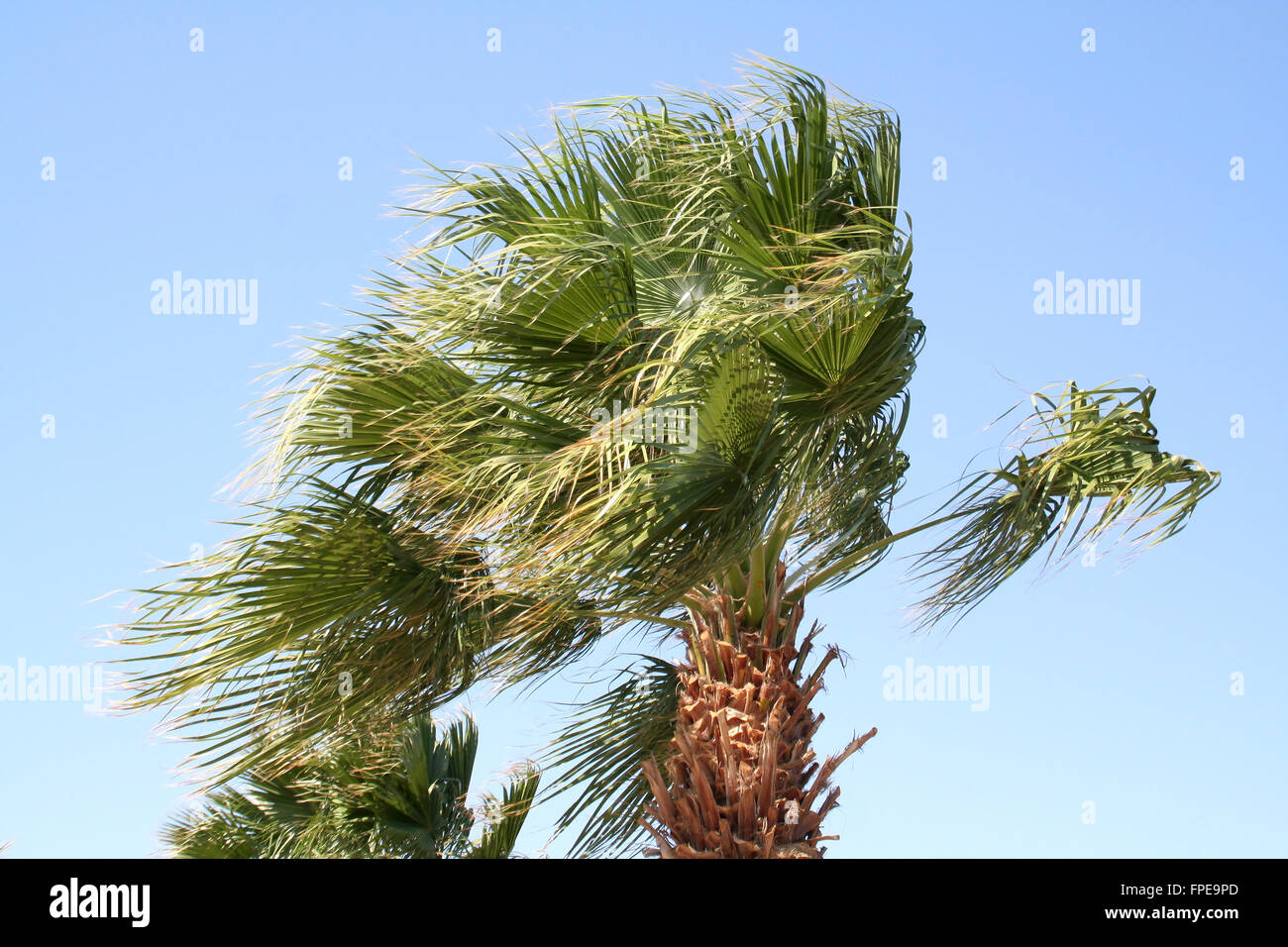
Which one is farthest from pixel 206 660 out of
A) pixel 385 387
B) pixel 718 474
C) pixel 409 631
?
pixel 718 474

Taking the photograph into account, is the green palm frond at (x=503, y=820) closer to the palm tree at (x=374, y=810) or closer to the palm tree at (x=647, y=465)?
the palm tree at (x=374, y=810)

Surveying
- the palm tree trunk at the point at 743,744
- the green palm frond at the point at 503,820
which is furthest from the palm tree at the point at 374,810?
the palm tree trunk at the point at 743,744

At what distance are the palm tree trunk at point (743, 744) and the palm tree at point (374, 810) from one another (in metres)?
2.26

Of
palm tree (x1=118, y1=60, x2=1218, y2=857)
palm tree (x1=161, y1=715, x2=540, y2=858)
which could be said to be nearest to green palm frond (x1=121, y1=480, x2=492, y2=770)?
palm tree (x1=118, y1=60, x2=1218, y2=857)

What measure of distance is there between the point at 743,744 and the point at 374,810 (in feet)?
12.1

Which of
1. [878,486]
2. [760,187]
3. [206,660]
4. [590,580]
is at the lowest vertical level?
[206,660]

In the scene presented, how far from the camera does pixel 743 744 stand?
19.6 ft

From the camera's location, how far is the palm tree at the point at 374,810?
8.33 meters

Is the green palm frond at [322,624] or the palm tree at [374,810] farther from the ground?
the green palm frond at [322,624]

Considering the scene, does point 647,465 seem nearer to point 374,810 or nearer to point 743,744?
point 743,744
